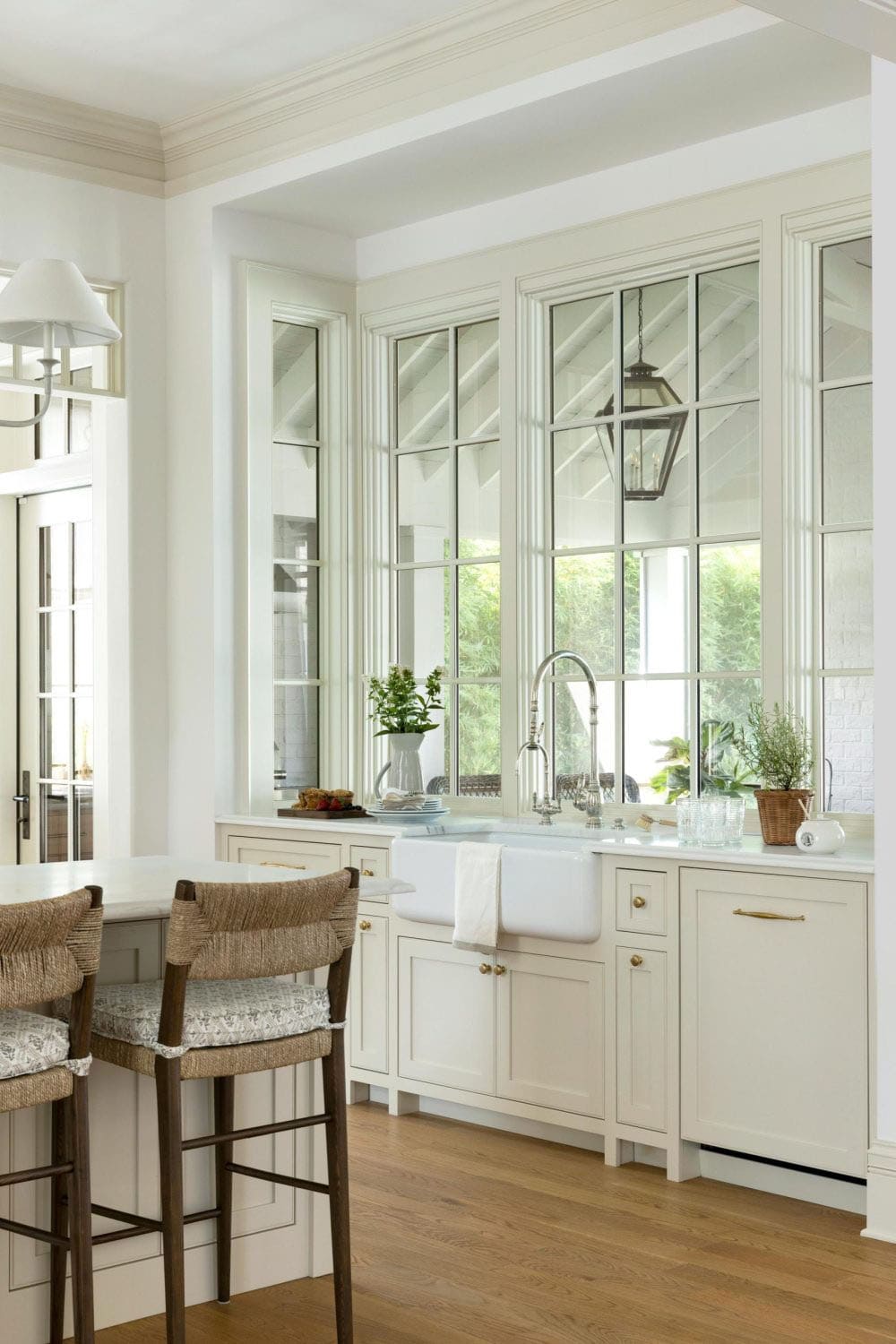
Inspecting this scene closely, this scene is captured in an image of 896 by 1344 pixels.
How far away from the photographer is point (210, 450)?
208 inches

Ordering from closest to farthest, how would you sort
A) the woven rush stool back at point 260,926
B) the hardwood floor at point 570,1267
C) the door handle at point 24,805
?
the woven rush stool back at point 260,926 → the hardwood floor at point 570,1267 → the door handle at point 24,805

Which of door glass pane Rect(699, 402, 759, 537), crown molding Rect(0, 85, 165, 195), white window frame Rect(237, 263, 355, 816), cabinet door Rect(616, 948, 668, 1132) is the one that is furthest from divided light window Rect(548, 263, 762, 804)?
crown molding Rect(0, 85, 165, 195)

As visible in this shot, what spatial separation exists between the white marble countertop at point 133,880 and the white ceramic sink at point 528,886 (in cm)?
93

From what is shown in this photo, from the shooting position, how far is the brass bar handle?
3.77m

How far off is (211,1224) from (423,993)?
1469 mm

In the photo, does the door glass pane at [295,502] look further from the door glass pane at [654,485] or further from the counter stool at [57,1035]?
the counter stool at [57,1035]

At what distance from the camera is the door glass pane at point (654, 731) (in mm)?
4742

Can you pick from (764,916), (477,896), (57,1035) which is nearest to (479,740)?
(477,896)

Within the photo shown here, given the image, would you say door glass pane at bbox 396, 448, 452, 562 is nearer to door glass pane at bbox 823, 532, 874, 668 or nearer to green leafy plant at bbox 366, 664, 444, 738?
green leafy plant at bbox 366, 664, 444, 738

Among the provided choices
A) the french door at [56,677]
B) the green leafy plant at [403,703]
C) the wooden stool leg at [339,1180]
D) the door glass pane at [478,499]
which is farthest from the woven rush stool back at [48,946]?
the french door at [56,677]

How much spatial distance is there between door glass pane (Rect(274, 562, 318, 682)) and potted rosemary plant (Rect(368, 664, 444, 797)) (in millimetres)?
458

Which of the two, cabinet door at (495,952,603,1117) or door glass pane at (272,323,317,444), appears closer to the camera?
cabinet door at (495,952,603,1117)

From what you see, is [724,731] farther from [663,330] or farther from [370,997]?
[370,997]

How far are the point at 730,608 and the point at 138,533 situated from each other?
2114 mm
